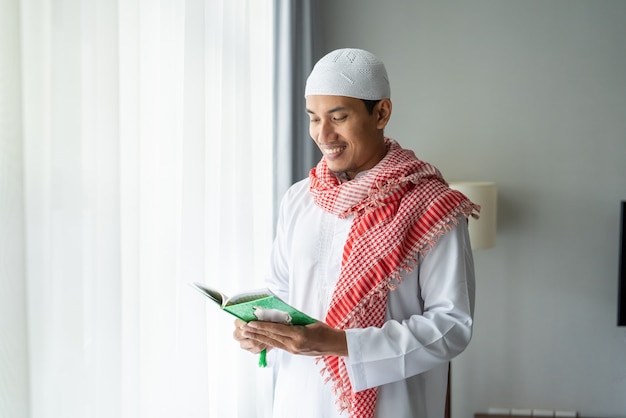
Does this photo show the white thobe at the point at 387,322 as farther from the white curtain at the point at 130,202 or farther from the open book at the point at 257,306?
the white curtain at the point at 130,202

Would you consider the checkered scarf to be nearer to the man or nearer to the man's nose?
the man

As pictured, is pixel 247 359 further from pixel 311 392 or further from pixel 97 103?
pixel 97 103

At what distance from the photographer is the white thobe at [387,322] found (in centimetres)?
147

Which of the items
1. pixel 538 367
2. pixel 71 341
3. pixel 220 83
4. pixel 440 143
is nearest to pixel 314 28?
pixel 440 143

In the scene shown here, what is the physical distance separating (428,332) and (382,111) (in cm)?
55

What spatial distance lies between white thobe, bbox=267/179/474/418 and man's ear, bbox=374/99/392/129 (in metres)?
0.27

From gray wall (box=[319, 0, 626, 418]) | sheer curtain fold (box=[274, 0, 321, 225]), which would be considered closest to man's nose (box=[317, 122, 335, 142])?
sheer curtain fold (box=[274, 0, 321, 225])

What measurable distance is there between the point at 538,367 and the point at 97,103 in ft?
9.74

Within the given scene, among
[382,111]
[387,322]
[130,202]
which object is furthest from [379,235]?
[130,202]

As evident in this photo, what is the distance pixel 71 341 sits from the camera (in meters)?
1.21

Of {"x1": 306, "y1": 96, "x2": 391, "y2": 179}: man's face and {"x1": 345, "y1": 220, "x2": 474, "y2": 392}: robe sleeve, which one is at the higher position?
{"x1": 306, "y1": 96, "x2": 391, "y2": 179}: man's face

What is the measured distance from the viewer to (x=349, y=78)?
156cm

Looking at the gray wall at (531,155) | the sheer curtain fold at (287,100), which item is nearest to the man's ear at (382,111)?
the sheer curtain fold at (287,100)

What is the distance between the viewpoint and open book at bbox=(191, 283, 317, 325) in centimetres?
126
